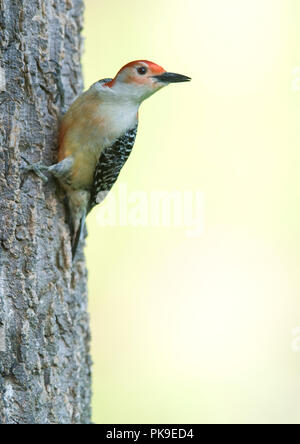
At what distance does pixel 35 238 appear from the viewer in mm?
3254

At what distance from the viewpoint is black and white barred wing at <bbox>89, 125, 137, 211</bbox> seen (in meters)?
3.70

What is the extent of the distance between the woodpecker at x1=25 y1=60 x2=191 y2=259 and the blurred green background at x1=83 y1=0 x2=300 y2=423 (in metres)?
2.72

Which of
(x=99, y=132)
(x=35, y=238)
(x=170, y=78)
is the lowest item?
(x=35, y=238)

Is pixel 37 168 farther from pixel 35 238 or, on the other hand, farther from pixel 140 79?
pixel 140 79

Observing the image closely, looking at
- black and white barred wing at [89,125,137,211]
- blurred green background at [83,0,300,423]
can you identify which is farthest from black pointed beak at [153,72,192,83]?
blurred green background at [83,0,300,423]

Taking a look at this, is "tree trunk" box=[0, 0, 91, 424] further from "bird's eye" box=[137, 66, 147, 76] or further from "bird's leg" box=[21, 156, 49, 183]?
"bird's eye" box=[137, 66, 147, 76]

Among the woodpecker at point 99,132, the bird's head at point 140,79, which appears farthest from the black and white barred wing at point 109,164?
the bird's head at point 140,79

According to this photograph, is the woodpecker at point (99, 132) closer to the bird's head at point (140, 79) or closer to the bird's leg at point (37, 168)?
the bird's head at point (140, 79)

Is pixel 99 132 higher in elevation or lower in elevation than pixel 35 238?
higher

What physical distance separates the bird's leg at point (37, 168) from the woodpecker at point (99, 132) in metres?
0.17

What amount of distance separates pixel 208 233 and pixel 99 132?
376cm

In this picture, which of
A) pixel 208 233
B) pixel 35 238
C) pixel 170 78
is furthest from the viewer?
pixel 208 233

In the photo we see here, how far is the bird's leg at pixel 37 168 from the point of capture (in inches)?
127

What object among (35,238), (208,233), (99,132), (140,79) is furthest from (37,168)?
(208,233)
